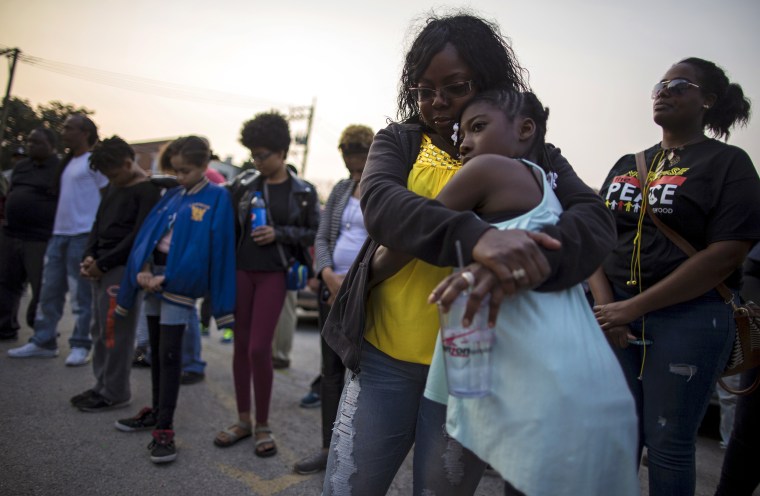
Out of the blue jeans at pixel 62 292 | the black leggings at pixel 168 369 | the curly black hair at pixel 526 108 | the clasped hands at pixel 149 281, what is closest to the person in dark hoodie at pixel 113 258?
the clasped hands at pixel 149 281

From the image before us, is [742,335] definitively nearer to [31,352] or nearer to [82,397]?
[82,397]

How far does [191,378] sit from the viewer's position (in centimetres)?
478

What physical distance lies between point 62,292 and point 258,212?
2973 millimetres

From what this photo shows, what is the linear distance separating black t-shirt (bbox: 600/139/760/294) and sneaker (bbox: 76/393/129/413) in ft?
12.2

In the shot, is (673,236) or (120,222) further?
(120,222)

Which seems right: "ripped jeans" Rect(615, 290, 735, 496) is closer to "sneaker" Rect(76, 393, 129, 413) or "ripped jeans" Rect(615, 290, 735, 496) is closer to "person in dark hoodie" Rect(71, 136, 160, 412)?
"person in dark hoodie" Rect(71, 136, 160, 412)

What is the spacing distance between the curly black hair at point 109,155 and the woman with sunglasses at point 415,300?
3.01 metres

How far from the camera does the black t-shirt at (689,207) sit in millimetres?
2023

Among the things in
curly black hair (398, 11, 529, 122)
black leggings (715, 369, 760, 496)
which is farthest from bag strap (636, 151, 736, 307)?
curly black hair (398, 11, 529, 122)

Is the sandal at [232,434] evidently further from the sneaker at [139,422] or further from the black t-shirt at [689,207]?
the black t-shirt at [689,207]

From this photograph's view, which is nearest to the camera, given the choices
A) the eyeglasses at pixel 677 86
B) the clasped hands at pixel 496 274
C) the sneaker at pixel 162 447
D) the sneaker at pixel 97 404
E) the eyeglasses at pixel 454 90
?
the clasped hands at pixel 496 274

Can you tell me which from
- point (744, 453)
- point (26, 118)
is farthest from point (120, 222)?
point (26, 118)

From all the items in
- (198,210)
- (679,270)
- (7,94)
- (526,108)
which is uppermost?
(7,94)

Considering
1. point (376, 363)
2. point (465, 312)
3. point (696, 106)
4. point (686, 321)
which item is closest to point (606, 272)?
point (686, 321)
